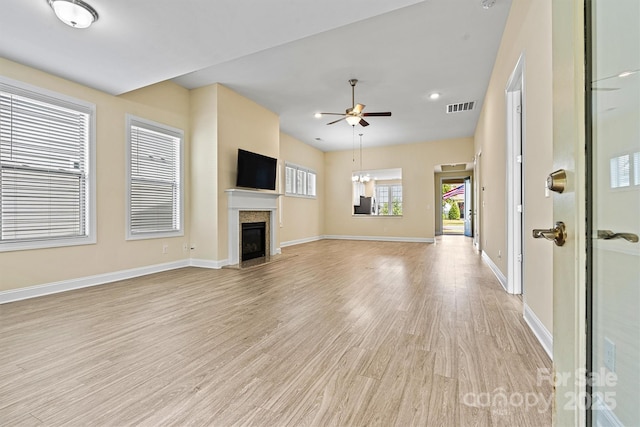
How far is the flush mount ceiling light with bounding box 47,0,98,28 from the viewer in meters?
2.35

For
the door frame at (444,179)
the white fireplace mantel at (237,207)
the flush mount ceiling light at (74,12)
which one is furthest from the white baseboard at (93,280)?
the door frame at (444,179)

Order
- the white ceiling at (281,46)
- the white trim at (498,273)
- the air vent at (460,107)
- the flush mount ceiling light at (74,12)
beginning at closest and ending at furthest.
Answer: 1. the flush mount ceiling light at (74,12)
2. the white ceiling at (281,46)
3. the white trim at (498,273)
4. the air vent at (460,107)

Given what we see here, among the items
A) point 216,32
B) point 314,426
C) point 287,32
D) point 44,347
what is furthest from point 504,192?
point 44,347

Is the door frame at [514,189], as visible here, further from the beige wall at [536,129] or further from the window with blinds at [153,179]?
the window with blinds at [153,179]

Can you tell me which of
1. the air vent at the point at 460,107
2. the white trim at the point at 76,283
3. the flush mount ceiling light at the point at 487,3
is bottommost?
the white trim at the point at 76,283

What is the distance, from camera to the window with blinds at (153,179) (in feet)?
14.3

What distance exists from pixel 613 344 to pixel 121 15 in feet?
12.5

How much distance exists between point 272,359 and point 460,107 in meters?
6.08

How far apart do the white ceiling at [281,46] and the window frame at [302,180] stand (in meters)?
2.82

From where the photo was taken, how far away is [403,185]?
9312 mm

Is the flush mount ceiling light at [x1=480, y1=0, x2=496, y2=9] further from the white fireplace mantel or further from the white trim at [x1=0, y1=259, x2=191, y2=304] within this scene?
the white trim at [x1=0, y1=259, x2=191, y2=304]

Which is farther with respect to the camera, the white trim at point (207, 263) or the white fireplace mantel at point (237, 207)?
the white fireplace mantel at point (237, 207)

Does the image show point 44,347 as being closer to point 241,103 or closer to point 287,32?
point 287,32

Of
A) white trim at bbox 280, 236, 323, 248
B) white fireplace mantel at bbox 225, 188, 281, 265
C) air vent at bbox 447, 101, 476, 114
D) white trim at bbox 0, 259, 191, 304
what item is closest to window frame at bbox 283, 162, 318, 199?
white trim at bbox 280, 236, 323, 248
